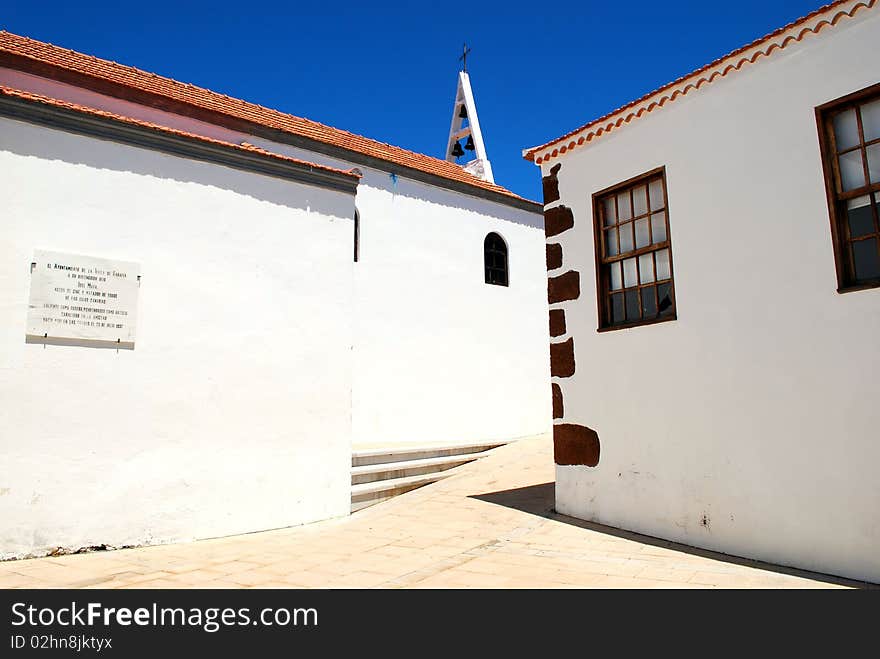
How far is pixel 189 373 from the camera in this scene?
230 inches

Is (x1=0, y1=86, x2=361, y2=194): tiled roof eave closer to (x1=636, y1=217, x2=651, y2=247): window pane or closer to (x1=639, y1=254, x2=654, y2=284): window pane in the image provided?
(x1=636, y1=217, x2=651, y2=247): window pane

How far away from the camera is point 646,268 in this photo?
595 cm

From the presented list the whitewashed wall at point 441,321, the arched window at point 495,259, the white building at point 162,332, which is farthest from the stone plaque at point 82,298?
the arched window at point 495,259

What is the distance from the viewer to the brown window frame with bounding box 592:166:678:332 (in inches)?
224

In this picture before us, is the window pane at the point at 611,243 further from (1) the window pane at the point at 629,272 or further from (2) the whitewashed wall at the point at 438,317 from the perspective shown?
(2) the whitewashed wall at the point at 438,317

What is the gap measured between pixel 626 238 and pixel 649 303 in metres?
0.70

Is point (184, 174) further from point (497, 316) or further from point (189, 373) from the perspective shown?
point (497, 316)

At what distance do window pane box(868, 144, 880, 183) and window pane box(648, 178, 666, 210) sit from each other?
1657 millimetres

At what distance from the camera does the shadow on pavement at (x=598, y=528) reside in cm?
434

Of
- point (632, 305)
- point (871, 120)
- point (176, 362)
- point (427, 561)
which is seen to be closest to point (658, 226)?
point (632, 305)

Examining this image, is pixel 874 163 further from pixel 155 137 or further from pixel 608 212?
pixel 155 137

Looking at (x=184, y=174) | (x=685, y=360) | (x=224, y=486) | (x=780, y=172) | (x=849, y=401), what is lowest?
(x=224, y=486)
